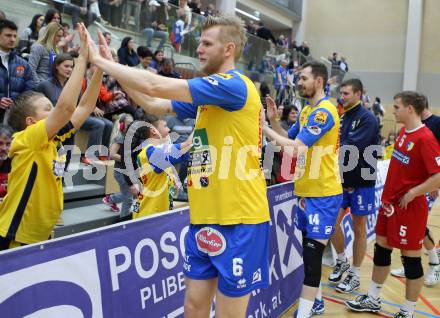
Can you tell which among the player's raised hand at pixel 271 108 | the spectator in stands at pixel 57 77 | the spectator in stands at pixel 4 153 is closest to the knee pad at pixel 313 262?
the player's raised hand at pixel 271 108

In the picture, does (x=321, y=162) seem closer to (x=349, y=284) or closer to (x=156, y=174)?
(x=156, y=174)

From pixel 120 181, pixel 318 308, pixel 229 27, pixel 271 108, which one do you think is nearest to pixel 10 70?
pixel 120 181

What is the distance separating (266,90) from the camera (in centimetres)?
1337

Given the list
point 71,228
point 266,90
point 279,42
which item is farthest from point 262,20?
point 71,228

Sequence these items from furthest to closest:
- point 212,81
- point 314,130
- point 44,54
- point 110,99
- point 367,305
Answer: point 110,99, point 44,54, point 367,305, point 314,130, point 212,81

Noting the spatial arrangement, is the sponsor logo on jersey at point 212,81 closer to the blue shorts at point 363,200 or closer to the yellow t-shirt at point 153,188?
the yellow t-shirt at point 153,188

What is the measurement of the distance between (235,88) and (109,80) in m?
5.14

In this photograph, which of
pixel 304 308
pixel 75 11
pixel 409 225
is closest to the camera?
pixel 304 308

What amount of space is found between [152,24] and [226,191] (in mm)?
10674

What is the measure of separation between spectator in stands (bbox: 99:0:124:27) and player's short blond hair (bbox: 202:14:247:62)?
29.3 feet

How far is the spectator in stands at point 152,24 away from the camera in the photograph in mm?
11745

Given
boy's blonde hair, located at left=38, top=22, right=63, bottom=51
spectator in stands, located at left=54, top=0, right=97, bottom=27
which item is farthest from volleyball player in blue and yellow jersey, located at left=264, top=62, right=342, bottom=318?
spectator in stands, located at left=54, top=0, right=97, bottom=27

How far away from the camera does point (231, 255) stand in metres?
2.30

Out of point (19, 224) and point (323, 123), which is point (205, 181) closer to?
point (19, 224)
